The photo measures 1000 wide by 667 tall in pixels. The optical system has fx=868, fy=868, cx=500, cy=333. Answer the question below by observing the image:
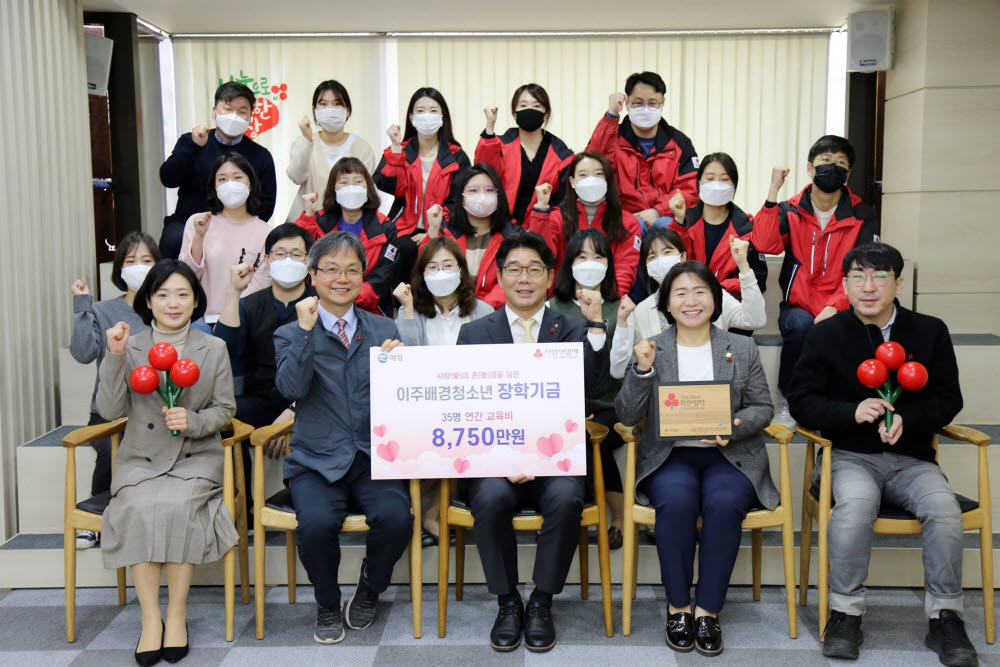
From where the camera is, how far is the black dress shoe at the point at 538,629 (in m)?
2.90

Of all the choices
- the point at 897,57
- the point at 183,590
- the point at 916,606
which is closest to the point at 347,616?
the point at 183,590

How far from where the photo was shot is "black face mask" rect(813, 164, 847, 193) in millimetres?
4176

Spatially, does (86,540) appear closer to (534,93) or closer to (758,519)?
(758,519)

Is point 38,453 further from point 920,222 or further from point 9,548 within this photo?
point 920,222

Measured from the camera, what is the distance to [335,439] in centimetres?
308

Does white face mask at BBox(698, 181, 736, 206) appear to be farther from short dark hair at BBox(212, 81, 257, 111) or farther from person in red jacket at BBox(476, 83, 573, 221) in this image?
short dark hair at BBox(212, 81, 257, 111)

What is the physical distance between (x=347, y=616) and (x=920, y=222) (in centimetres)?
372

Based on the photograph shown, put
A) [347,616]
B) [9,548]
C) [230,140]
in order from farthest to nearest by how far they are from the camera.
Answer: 1. [230,140]
2. [9,548]
3. [347,616]

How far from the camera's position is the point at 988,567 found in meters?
3.01

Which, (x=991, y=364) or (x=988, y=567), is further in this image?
(x=991, y=364)

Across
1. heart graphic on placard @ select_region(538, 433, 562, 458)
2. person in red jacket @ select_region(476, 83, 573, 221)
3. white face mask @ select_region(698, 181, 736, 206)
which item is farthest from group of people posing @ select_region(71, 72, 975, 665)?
person in red jacket @ select_region(476, 83, 573, 221)

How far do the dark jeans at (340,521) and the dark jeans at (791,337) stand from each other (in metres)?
1.91

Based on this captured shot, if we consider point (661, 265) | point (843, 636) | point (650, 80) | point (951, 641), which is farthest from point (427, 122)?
point (951, 641)

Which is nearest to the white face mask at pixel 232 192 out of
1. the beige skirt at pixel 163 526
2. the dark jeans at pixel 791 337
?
the beige skirt at pixel 163 526
